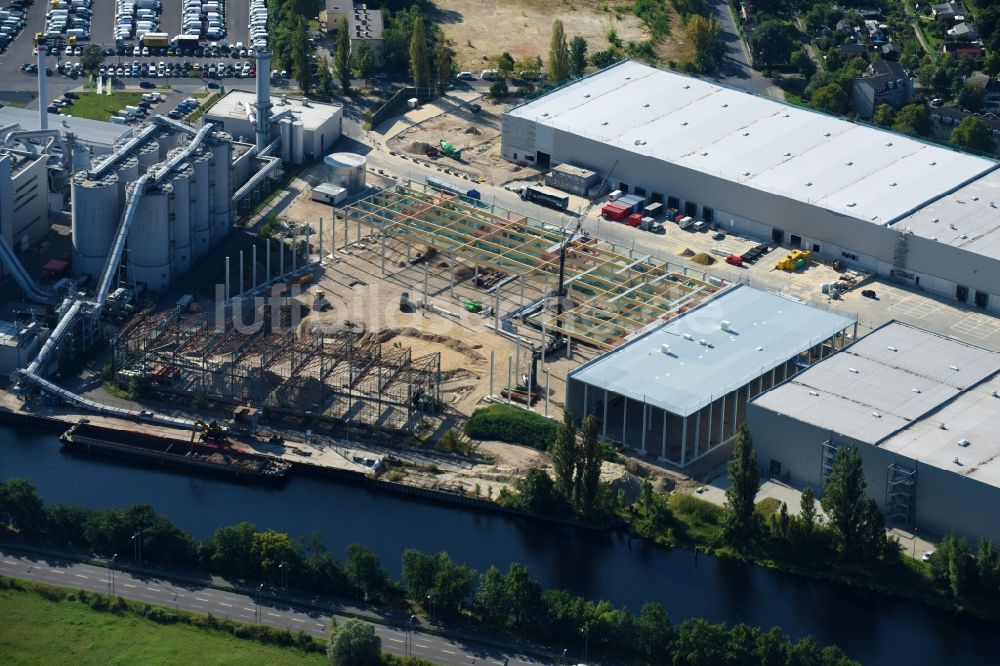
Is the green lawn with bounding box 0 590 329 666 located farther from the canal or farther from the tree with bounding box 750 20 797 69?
the tree with bounding box 750 20 797 69

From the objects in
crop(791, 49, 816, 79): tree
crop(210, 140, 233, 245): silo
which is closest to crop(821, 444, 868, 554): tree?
crop(210, 140, 233, 245): silo

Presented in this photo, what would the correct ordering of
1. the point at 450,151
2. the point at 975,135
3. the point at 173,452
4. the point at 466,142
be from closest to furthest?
the point at 173,452
the point at 450,151
the point at 975,135
the point at 466,142

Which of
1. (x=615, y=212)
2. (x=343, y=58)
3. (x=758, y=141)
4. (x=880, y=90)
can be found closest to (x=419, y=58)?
(x=343, y=58)

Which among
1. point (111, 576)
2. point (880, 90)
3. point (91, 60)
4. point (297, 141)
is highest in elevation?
point (880, 90)

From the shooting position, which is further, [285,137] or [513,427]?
[285,137]

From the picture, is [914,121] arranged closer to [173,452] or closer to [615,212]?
[615,212]
